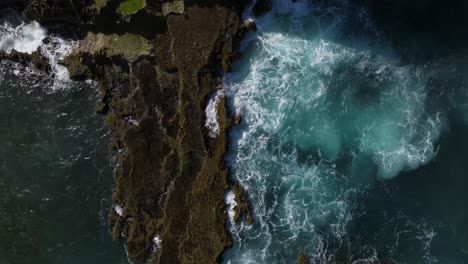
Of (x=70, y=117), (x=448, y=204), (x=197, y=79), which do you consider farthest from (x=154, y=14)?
(x=448, y=204)

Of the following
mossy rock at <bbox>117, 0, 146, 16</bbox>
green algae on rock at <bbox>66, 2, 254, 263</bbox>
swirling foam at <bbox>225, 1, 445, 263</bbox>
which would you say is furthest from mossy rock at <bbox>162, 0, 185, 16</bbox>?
swirling foam at <bbox>225, 1, 445, 263</bbox>

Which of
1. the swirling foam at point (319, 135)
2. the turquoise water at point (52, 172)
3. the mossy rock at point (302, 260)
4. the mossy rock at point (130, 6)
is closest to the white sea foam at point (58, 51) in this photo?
the turquoise water at point (52, 172)

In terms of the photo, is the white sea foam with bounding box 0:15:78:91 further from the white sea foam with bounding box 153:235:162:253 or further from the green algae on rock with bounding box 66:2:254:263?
the white sea foam with bounding box 153:235:162:253

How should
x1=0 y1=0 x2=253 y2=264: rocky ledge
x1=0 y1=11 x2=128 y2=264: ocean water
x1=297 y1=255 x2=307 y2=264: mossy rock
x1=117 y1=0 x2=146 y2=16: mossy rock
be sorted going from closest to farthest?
1. x1=117 y1=0 x2=146 y2=16: mossy rock
2. x1=0 y1=0 x2=253 y2=264: rocky ledge
3. x1=297 y1=255 x2=307 y2=264: mossy rock
4. x1=0 y1=11 x2=128 y2=264: ocean water

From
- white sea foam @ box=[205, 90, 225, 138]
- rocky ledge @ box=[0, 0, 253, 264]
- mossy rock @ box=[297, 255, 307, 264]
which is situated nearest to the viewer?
rocky ledge @ box=[0, 0, 253, 264]

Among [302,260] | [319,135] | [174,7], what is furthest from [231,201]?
[174,7]

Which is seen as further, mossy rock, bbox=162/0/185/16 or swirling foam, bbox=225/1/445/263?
swirling foam, bbox=225/1/445/263

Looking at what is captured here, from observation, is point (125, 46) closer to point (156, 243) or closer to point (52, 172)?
point (52, 172)
